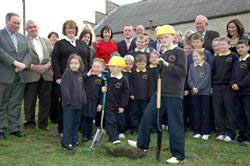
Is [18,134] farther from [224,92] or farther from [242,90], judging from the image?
[242,90]

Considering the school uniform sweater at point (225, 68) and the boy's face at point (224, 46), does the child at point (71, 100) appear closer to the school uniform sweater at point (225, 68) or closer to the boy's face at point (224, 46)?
the school uniform sweater at point (225, 68)

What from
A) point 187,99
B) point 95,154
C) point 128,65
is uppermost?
point 128,65

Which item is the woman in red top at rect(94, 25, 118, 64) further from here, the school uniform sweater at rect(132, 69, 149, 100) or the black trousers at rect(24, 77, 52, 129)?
the black trousers at rect(24, 77, 52, 129)

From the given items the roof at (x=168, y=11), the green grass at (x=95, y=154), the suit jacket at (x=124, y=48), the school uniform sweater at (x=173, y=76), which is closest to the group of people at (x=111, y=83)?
→ the green grass at (x=95, y=154)

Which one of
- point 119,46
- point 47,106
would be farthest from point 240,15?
point 47,106

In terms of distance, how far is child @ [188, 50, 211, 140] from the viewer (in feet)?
21.4

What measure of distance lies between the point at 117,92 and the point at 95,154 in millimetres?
1390

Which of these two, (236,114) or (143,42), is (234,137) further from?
(143,42)

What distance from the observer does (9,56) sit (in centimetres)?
602

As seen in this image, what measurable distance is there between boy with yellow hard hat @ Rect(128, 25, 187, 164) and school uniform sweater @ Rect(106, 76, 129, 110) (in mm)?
1192

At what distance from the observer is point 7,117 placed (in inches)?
251

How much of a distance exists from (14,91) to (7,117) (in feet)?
1.81

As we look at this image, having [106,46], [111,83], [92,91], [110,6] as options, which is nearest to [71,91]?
[92,91]

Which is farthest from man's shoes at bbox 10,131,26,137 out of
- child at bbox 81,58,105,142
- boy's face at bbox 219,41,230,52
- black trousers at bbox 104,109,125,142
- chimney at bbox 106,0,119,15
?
chimney at bbox 106,0,119,15
